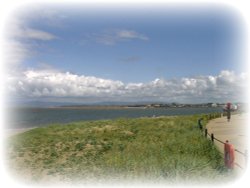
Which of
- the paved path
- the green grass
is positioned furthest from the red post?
the paved path

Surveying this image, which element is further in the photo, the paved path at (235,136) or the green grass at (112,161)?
the paved path at (235,136)

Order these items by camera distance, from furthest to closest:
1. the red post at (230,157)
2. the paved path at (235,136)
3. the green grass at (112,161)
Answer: the paved path at (235,136) < the red post at (230,157) < the green grass at (112,161)

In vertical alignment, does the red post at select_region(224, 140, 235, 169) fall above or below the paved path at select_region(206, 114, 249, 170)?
above

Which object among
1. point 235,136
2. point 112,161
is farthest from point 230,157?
point 235,136

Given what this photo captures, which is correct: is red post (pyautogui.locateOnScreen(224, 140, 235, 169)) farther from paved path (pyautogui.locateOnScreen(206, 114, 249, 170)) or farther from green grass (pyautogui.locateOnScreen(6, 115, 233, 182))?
paved path (pyautogui.locateOnScreen(206, 114, 249, 170))

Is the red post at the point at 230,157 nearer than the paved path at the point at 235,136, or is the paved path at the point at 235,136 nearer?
the red post at the point at 230,157

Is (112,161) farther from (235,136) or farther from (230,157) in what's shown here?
(235,136)

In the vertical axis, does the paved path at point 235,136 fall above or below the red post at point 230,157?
below

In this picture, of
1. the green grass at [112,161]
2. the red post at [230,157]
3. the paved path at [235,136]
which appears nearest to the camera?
the green grass at [112,161]

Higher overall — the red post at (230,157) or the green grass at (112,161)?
the red post at (230,157)

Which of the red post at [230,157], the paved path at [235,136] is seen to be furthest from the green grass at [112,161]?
the paved path at [235,136]

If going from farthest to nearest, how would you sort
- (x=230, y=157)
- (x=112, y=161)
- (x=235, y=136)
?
(x=235, y=136)
(x=112, y=161)
(x=230, y=157)

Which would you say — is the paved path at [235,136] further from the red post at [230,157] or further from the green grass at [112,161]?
the green grass at [112,161]

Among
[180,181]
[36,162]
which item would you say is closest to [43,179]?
[36,162]
